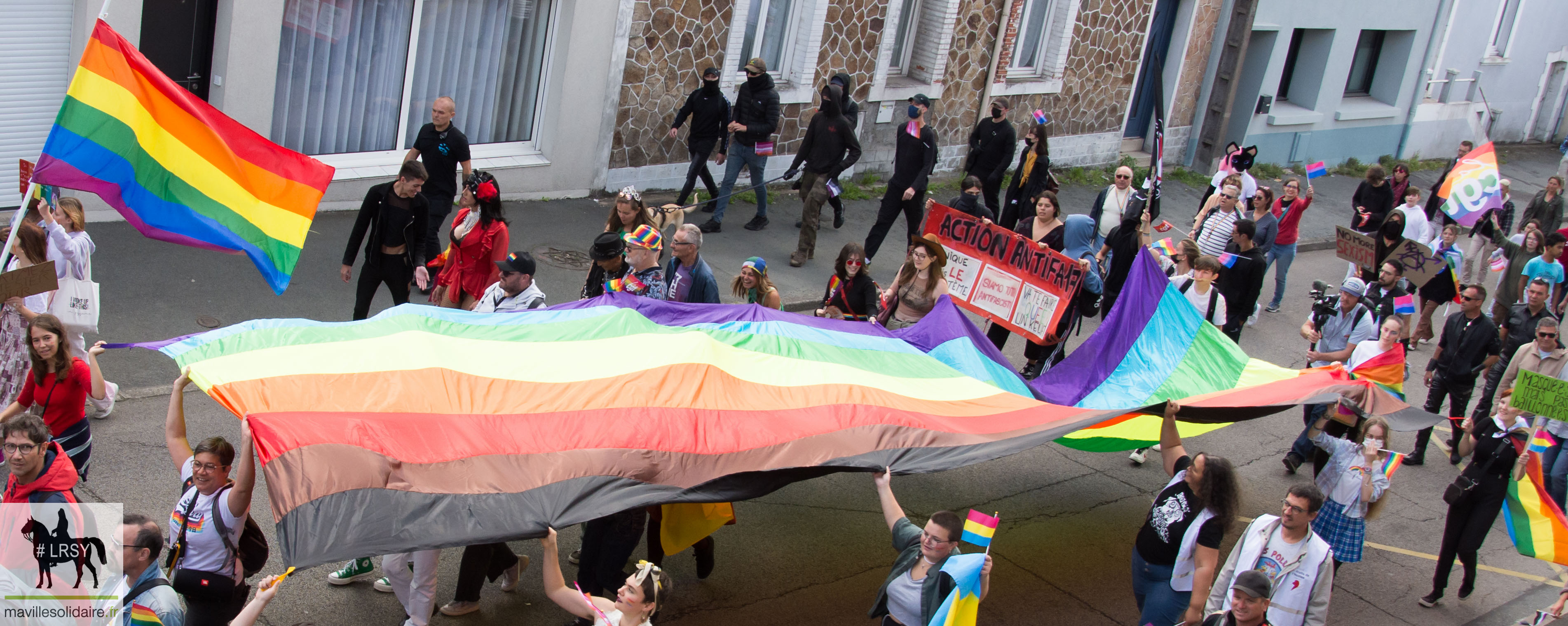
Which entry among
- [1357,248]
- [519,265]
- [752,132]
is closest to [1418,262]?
[1357,248]

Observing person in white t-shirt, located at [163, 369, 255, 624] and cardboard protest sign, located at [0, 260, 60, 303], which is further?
cardboard protest sign, located at [0, 260, 60, 303]

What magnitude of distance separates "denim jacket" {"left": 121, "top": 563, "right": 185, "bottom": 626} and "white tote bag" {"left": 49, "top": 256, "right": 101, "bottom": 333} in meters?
3.41

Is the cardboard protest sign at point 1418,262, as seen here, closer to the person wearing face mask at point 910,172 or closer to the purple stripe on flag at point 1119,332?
the person wearing face mask at point 910,172

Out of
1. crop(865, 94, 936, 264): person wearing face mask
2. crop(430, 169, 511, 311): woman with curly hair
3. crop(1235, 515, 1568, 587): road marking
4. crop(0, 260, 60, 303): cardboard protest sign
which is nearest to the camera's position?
crop(0, 260, 60, 303): cardboard protest sign

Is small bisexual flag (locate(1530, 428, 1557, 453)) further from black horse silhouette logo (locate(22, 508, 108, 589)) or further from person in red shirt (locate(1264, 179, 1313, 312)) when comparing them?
black horse silhouette logo (locate(22, 508, 108, 589))

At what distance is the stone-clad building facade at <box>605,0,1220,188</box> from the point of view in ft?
45.7

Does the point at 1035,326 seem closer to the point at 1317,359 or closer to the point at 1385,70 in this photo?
the point at 1317,359

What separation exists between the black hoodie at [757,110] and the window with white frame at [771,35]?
1.24 metres

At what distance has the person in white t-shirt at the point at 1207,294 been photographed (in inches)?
380

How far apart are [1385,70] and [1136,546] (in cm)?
1947

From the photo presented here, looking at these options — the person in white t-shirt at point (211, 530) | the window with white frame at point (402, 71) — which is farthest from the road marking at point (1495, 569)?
the window with white frame at point (402, 71)

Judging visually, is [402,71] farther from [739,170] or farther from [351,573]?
[351,573]

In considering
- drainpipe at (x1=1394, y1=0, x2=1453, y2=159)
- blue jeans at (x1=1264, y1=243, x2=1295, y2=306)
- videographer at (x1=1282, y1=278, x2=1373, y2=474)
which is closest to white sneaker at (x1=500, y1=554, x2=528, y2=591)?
videographer at (x1=1282, y1=278, x2=1373, y2=474)

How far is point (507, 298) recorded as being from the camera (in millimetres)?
7809
